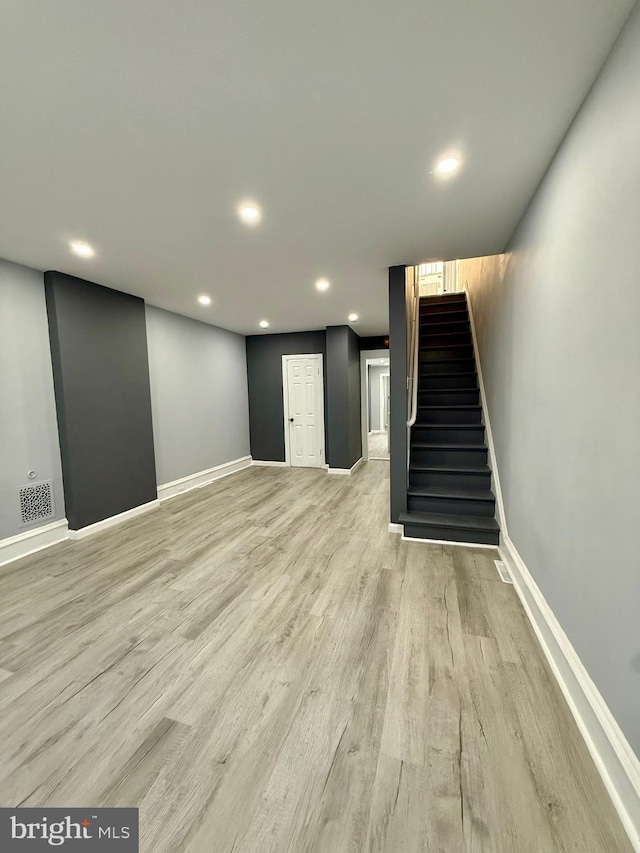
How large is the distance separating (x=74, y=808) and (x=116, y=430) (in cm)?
331

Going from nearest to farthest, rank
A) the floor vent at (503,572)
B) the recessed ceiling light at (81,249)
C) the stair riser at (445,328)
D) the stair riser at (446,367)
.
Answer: the floor vent at (503,572) → the recessed ceiling light at (81,249) → the stair riser at (446,367) → the stair riser at (445,328)

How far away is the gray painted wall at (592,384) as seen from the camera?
109cm

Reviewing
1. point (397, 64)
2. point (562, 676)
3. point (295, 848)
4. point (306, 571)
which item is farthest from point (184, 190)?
point (562, 676)

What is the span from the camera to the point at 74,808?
1082 mm

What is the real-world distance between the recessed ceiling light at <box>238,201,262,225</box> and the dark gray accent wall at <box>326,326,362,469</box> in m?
3.40

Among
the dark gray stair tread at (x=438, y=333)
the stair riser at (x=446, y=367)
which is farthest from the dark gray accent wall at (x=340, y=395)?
the stair riser at (x=446, y=367)

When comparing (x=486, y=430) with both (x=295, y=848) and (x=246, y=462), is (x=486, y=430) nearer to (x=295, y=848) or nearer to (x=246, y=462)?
(x=295, y=848)

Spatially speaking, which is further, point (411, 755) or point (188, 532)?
point (188, 532)

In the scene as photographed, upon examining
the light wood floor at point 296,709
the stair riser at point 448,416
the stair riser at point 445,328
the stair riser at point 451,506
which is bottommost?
the light wood floor at point 296,709

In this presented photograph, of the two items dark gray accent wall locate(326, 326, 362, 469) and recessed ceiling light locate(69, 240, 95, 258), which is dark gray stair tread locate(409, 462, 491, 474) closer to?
dark gray accent wall locate(326, 326, 362, 469)

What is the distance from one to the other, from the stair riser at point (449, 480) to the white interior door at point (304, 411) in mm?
2885

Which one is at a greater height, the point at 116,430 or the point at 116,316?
the point at 116,316

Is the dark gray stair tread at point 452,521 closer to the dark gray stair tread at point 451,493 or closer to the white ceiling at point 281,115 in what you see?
the dark gray stair tread at point 451,493

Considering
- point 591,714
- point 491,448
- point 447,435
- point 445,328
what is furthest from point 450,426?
point 591,714
